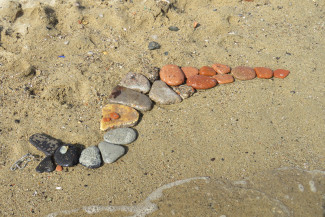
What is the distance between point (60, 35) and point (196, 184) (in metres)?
2.89

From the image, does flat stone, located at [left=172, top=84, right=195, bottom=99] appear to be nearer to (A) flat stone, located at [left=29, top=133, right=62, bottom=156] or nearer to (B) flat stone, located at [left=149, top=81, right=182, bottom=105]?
(B) flat stone, located at [left=149, top=81, right=182, bottom=105]

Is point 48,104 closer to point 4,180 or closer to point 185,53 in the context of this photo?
point 4,180

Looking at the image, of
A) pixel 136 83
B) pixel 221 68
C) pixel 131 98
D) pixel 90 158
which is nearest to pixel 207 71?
pixel 221 68

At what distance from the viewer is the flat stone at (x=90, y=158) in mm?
3251

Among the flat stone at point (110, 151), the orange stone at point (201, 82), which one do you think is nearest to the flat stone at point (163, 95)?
the orange stone at point (201, 82)

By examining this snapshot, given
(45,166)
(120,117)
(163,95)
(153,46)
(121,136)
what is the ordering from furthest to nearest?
(153,46) < (163,95) < (120,117) < (121,136) < (45,166)

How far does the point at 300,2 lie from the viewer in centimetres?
554

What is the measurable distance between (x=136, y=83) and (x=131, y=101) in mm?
299

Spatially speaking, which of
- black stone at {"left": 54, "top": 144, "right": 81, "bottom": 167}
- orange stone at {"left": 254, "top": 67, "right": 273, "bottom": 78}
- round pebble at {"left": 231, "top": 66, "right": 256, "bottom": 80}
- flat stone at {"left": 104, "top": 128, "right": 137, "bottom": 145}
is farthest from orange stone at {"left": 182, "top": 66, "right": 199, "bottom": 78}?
black stone at {"left": 54, "top": 144, "right": 81, "bottom": 167}

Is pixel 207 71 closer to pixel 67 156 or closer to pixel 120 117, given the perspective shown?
pixel 120 117

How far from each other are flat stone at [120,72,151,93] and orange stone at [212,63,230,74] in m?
0.97

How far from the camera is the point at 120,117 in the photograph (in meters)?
3.68

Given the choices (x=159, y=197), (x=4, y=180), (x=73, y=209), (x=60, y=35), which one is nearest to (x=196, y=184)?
(x=159, y=197)

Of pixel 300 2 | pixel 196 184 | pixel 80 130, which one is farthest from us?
pixel 300 2
